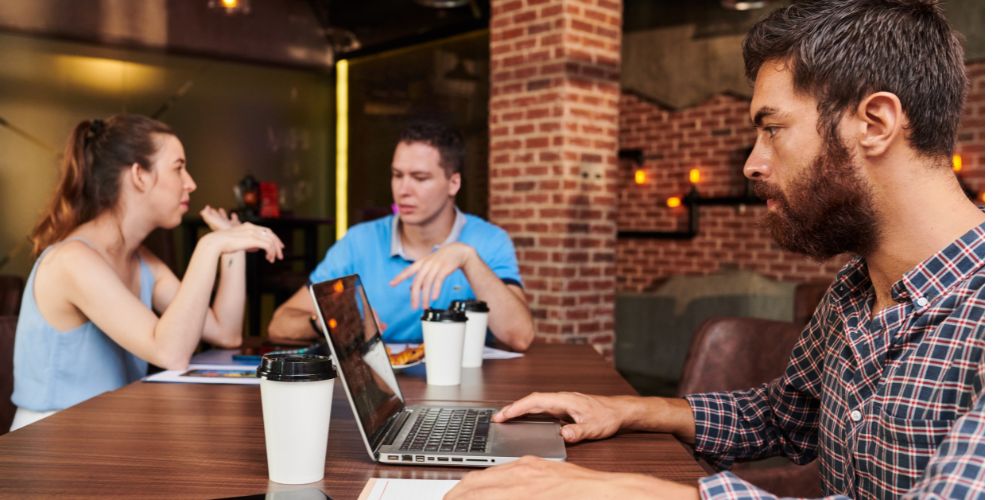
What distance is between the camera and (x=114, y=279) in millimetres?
1818

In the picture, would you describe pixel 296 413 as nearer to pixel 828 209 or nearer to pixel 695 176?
pixel 828 209

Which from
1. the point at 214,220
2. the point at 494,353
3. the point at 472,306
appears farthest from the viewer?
the point at 214,220

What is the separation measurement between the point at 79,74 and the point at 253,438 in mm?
5983

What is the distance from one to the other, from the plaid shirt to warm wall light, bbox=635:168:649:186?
5.36 meters

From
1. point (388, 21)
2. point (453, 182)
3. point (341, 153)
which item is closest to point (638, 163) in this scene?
point (388, 21)

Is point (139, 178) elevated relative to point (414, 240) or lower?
elevated

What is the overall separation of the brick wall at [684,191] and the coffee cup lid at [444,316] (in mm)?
4346

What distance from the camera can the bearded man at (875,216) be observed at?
98 centimetres

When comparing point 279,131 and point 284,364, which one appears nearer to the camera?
point 284,364

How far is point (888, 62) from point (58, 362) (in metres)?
1.82

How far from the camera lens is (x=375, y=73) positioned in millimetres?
7402

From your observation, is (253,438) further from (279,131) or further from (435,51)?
(279,131)
